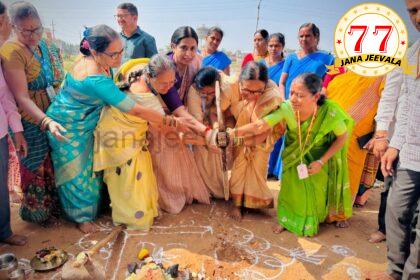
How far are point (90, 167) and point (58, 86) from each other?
1014mm

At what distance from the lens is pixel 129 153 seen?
130 inches

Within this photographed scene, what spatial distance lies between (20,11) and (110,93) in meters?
1.14

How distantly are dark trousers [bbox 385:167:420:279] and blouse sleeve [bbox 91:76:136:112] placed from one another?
8.06 feet

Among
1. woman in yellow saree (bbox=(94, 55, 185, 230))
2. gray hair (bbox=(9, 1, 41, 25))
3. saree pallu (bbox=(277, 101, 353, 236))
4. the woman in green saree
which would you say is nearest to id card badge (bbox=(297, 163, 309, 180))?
the woman in green saree

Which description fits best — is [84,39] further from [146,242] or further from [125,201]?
[146,242]

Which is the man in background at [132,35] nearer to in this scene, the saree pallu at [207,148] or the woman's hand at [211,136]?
the saree pallu at [207,148]

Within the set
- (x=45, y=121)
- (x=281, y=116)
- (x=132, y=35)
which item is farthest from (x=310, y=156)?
(x=132, y=35)

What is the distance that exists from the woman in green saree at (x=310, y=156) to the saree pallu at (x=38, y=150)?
1905mm

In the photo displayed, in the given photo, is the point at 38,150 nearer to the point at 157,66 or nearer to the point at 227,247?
the point at 157,66

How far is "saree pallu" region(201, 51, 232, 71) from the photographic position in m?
5.57

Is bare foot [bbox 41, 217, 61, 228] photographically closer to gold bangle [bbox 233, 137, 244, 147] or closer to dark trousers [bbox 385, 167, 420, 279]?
gold bangle [bbox 233, 137, 244, 147]

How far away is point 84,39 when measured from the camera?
2998 millimetres

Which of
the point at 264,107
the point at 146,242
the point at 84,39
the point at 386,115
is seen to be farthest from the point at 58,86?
the point at 386,115

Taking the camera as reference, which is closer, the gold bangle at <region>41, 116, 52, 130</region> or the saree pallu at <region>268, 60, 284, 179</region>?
the gold bangle at <region>41, 116, 52, 130</region>
